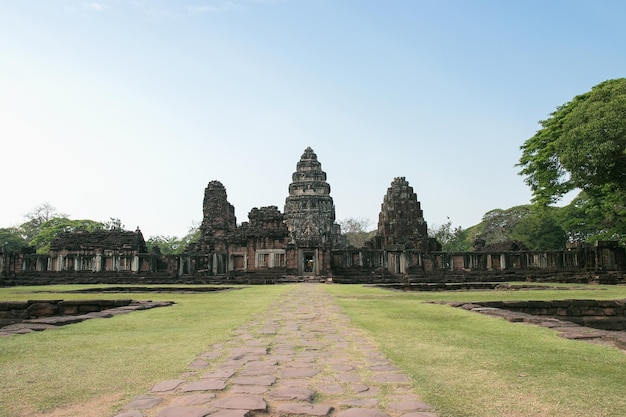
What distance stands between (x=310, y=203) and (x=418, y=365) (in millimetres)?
60193

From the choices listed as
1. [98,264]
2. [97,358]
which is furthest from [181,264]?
[97,358]

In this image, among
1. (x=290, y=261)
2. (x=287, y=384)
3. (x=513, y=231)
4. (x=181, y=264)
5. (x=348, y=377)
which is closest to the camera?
(x=287, y=384)

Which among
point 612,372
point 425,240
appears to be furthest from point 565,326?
point 425,240

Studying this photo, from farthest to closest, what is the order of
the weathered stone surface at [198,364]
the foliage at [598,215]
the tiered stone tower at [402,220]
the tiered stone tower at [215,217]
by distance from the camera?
the tiered stone tower at [215,217] < the tiered stone tower at [402,220] < the foliage at [598,215] < the weathered stone surface at [198,364]

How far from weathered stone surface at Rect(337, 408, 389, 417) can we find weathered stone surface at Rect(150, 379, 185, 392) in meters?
1.53

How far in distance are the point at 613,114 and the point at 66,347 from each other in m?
22.9

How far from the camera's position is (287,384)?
4.57m

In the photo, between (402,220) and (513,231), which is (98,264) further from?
(513,231)

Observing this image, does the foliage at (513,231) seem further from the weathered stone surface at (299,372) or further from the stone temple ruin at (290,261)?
the weathered stone surface at (299,372)

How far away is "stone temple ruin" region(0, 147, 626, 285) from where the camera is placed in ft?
109

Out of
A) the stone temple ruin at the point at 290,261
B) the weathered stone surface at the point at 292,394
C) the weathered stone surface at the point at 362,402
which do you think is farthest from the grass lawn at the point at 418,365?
the stone temple ruin at the point at 290,261

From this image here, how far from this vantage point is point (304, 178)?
222ft

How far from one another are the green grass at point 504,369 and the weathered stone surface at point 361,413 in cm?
44

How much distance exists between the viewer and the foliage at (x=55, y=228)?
6694 cm
